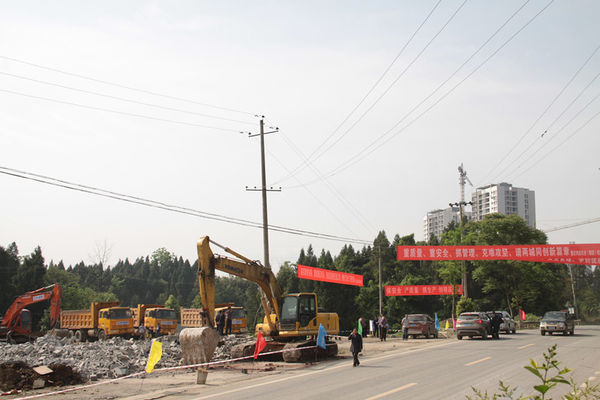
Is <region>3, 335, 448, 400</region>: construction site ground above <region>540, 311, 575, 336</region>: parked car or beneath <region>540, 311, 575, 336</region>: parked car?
above

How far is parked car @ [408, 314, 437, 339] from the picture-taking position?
121 feet

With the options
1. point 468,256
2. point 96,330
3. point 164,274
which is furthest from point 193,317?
point 164,274

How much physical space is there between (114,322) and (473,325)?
26143mm

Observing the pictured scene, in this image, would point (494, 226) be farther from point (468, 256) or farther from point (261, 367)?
point (261, 367)

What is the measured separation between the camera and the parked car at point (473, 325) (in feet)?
105

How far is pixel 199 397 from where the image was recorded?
13016 millimetres

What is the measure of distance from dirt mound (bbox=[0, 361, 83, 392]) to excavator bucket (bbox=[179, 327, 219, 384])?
3.87 metres

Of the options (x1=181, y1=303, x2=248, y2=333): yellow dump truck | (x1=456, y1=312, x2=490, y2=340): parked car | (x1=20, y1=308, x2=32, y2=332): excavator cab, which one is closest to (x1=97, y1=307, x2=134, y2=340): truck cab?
(x1=20, y1=308, x2=32, y2=332): excavator cab

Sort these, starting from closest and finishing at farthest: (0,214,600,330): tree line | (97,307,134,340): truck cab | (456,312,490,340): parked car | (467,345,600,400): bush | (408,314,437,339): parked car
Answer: (467,345,600,400): bush → (456,312,490,340): parked car → (408,314,437,339): parked car → (97,307,134,340): truck cab → (0,214,600,330): tree line

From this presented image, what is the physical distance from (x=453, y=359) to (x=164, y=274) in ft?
483

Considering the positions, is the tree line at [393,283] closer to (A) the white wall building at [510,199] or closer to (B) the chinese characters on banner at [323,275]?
(B) the chinese characters on banner at [323,275]

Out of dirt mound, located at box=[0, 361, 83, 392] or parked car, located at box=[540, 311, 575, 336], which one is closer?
dirt mound, located at box=[0, 361, 83, 392]

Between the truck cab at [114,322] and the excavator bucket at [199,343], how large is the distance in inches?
912

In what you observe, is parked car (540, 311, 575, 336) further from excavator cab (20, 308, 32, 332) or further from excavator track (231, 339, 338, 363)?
excavator cab (20, 308, 32, 332)
